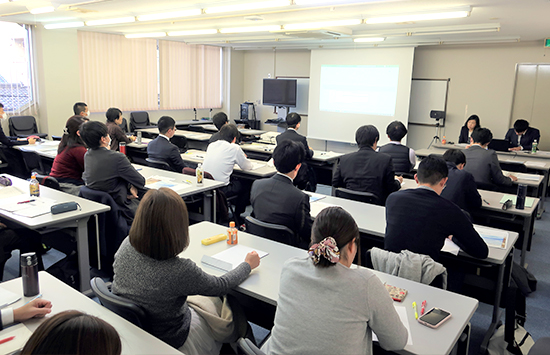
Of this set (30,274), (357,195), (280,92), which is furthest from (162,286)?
(280,92)

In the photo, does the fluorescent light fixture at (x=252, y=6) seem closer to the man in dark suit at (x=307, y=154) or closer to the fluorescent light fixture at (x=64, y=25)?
the man in dark suit at (x=307, y=154)

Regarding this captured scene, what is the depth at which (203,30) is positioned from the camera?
7.84m

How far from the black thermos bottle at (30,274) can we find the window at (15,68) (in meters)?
7.46

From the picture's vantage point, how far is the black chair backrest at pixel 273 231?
2.70 meters

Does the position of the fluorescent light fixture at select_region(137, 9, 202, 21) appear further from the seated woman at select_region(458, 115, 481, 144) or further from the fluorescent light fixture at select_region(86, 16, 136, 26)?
the seated woman at select_region(458, 115, 481, 144)

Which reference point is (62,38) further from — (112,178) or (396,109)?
(396,109)

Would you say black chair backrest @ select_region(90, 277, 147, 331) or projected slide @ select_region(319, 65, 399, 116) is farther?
projected slide @ select_region(319, 65, 399, 116)

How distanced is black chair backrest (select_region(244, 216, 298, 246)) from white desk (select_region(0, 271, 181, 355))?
3.86 ft

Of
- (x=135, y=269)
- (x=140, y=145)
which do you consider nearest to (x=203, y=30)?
(x=140, y=145)

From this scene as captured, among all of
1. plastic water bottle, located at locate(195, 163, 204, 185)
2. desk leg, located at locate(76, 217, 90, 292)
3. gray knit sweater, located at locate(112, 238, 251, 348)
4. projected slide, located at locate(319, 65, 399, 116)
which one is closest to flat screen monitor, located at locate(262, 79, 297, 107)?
projected slide, located at locate(319, 65, 399, 116)

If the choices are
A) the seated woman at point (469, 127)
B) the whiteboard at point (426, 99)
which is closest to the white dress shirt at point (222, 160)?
the seated woman at point (469, 127)

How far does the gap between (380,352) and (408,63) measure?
7.89m

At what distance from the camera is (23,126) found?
791 centimetres

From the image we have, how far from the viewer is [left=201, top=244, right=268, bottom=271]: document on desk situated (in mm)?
2238
